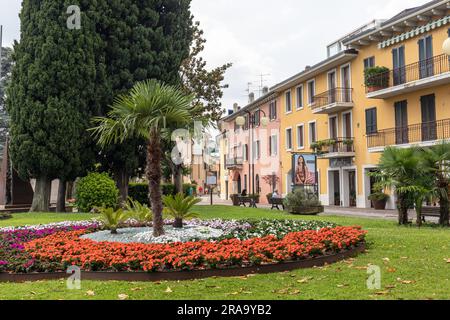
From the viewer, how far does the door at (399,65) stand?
27.0 meters

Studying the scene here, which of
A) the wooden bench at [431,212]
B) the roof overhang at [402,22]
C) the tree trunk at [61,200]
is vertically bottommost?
the wooden bench at [431,212]

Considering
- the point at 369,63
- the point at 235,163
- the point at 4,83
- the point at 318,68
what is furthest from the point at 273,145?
the point at 4,83

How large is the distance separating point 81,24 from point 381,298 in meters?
21.1

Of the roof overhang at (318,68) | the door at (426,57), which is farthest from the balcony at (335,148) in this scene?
the door at (426,57)

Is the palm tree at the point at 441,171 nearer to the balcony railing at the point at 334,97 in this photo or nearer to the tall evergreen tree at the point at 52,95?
the tall evergreen tree at the point at 52,95

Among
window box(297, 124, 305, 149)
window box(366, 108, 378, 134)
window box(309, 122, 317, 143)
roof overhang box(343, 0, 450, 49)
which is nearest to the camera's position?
roof overhang box(343, 0, 450, 49)

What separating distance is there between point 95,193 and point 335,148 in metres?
17.3

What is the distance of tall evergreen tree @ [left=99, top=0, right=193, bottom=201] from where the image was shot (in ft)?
81.1

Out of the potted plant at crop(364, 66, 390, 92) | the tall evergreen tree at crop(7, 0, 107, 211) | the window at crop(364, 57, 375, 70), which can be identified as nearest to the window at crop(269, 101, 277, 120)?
the window at crop(364, 57, 375, 70)

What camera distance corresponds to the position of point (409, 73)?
86.8ft

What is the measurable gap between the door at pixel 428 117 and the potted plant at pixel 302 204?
7.22 m

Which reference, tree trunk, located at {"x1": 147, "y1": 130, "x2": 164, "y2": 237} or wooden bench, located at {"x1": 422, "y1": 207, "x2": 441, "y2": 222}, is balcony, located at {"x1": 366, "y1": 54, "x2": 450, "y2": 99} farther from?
tree trunk, located at {"x1": 147, "y1": 130, "x2": 164, "y2": 237}

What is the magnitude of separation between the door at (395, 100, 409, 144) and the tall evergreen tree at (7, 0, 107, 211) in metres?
16.0
